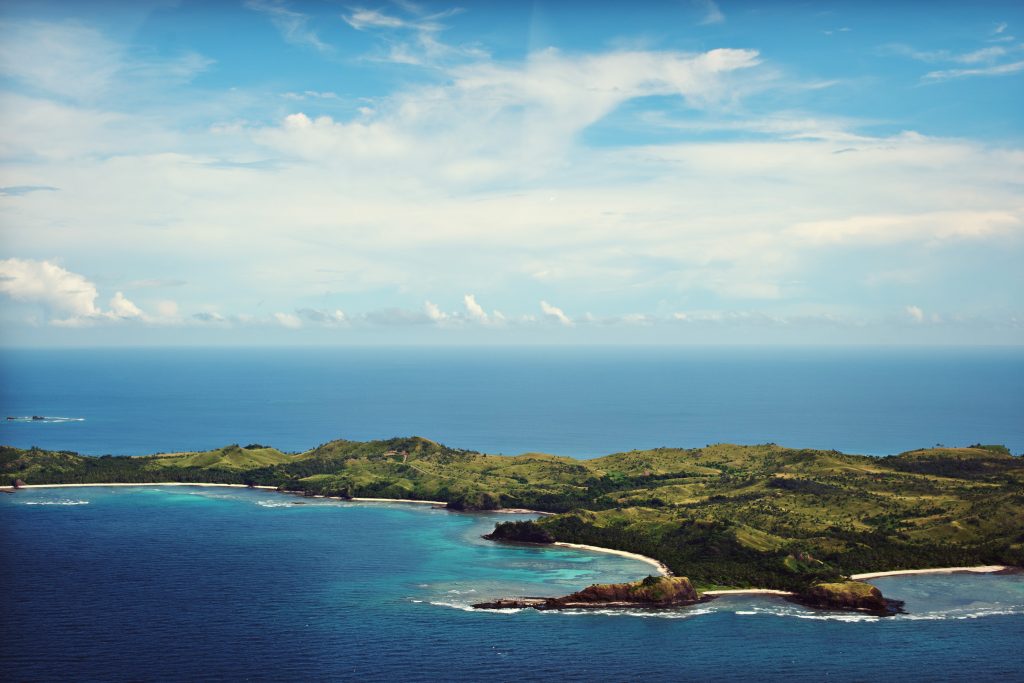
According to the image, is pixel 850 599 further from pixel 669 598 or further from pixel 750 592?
pixel 669 598

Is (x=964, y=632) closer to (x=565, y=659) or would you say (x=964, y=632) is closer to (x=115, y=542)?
(x=565, y=659)

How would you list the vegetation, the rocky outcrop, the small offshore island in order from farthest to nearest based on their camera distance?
1. the vegetation
2. the small offshore island
3. the rocky outcrop

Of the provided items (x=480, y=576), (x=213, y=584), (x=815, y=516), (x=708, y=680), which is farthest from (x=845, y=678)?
(x=213, y=584)

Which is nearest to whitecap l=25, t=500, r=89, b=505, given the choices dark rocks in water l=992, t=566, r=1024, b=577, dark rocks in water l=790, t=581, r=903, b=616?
dark rocks in water l=790, t=581, r=903, b=616

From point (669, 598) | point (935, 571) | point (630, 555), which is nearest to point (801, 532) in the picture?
point (935, 571)

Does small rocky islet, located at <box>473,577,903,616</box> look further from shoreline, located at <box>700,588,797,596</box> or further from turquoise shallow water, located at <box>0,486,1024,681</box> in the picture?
turquoise shallow water, located at <box>0,486,1024,681</box>

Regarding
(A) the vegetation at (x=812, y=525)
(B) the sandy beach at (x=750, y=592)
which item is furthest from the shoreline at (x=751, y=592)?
(A) the vegetation at (x=812, y=525)
